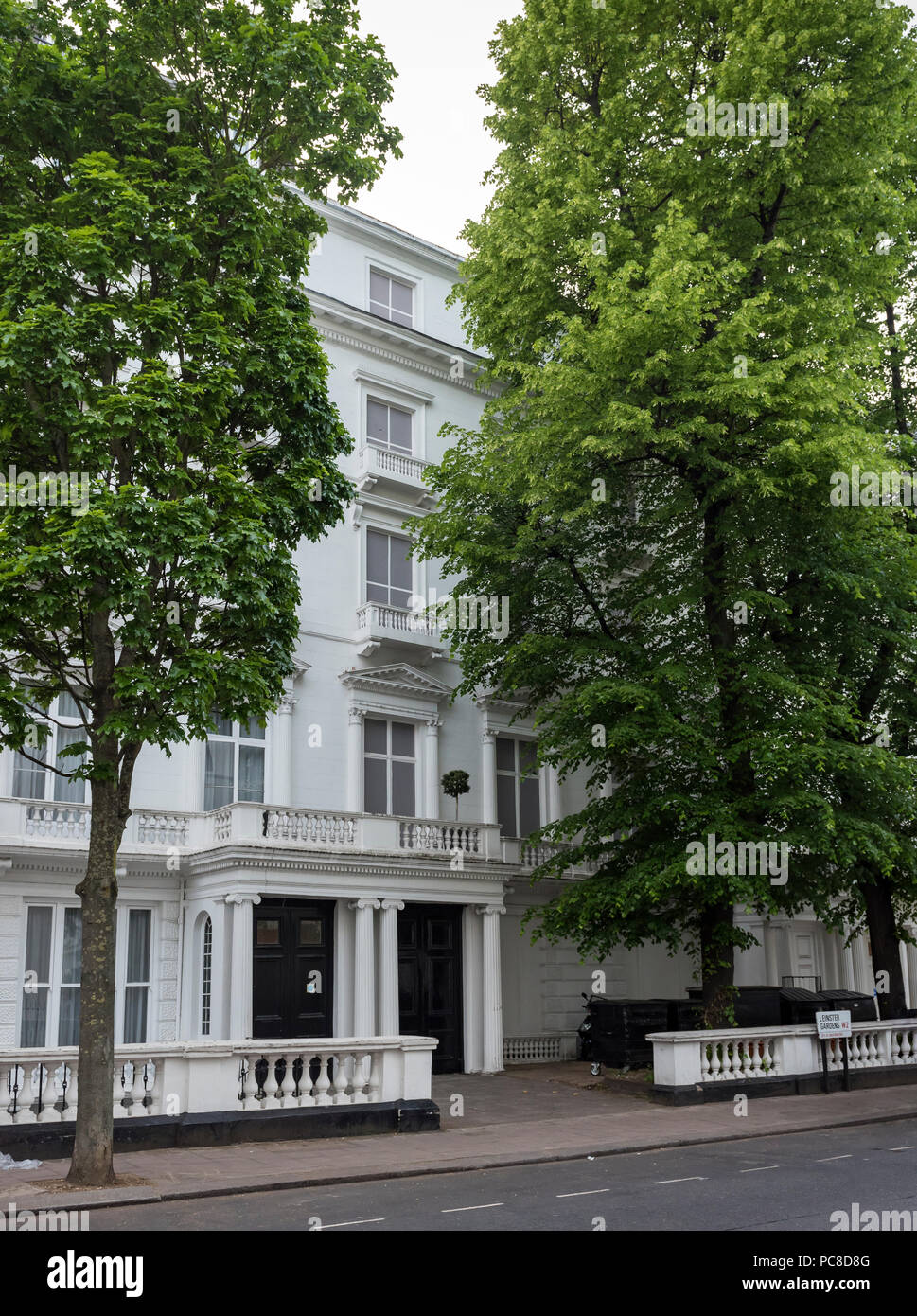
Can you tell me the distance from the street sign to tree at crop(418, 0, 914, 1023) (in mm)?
1572

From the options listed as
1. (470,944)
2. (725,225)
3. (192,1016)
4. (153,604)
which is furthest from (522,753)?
(153,604)

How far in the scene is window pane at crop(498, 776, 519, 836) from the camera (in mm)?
27328

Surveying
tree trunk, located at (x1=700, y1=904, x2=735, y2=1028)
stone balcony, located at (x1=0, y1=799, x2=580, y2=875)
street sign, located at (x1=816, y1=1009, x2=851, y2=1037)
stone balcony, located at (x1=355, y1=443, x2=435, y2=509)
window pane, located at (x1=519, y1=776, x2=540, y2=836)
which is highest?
stone balcony, located at (x1=355, y1=443, x2=435, y2=509)

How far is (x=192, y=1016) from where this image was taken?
68.9ft

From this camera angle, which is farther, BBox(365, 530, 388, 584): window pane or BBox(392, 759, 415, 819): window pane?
BBox(365, 530, 388, 584): window pane

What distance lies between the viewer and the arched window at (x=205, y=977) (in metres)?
20.8

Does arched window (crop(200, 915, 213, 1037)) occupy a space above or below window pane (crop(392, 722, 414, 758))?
below

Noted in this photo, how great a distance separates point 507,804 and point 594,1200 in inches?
689

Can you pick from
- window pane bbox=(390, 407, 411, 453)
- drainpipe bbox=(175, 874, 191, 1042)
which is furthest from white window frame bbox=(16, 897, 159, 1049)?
window pane bbox=(390, 407, 411, 453)

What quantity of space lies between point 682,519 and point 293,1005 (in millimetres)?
11700

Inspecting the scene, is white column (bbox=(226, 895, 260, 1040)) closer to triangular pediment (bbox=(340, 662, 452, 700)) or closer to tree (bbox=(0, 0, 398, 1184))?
triangular pediment (bbox=(340, 662, 452, 700))

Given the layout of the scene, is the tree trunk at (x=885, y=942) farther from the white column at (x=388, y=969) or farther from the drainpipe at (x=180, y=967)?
the drainpipe at (x=180, y=967)
